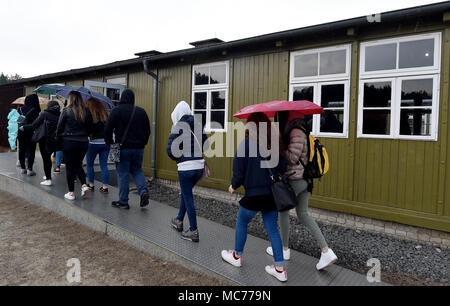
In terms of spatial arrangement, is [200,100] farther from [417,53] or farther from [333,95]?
[417,53]

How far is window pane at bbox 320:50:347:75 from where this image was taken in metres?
5.70

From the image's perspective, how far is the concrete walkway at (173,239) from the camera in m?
3.22

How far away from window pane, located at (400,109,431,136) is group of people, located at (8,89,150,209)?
171 inches

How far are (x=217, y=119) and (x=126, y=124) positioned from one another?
3197 mm

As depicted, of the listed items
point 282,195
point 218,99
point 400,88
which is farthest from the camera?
point 218,99

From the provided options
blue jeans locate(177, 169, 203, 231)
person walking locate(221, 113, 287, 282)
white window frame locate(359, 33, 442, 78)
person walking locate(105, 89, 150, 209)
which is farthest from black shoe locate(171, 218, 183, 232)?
white window frame locate(359, 33, 442, 78)

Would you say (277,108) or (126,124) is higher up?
(277,108)

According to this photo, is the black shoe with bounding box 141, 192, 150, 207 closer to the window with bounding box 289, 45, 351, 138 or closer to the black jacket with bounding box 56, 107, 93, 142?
the black jacket with bounding box 56, 107, 93, 142

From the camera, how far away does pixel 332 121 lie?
5836 millimetres

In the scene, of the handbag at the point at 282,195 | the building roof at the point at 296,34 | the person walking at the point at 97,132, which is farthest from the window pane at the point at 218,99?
the handbag at the point at 282,195

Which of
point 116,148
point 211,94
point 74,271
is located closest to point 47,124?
point 116,148

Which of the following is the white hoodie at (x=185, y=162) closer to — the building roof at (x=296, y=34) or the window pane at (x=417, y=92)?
the building roof at (x=296, y=34)
